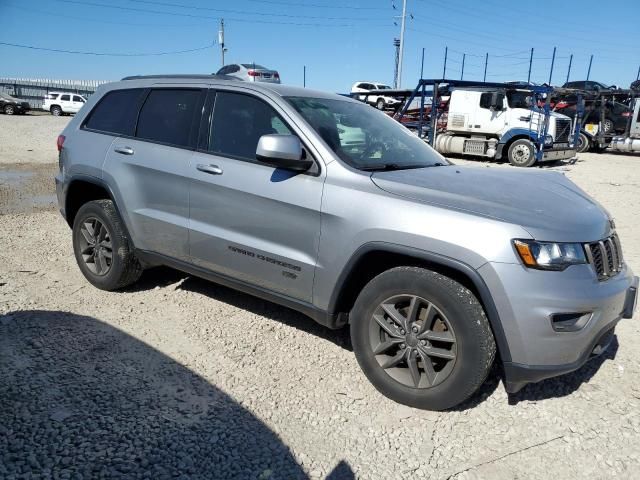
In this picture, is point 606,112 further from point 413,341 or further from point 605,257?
point 413,341

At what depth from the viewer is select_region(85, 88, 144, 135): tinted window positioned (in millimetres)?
4160

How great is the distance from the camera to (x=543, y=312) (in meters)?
2.44

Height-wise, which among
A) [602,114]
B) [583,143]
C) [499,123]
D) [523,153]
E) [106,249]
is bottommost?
[106,249]

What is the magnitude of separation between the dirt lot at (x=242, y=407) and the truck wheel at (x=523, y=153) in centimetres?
1275

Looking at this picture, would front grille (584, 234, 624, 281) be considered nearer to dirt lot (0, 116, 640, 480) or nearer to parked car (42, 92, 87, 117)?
dirt lot (0, 116, 640, 480)

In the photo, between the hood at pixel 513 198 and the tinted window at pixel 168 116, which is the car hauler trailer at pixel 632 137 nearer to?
the hood at pixel 513 198

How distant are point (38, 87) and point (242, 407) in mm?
48849

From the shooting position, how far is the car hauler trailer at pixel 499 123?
52.1 ft

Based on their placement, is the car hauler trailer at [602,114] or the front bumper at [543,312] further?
the car hauler trailer at [602,114]

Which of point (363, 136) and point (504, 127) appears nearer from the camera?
point (363, 136)

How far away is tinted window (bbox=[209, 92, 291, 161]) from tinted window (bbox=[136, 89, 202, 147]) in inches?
10.2

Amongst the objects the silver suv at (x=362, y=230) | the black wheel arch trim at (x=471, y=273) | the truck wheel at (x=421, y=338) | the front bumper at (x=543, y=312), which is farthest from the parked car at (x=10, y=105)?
the front bumper at (x=543, y=312)

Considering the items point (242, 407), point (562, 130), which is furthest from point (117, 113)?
point (562, 130)

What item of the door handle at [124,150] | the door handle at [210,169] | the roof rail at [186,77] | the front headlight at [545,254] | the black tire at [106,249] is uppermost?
the roof rail at [186,77]
